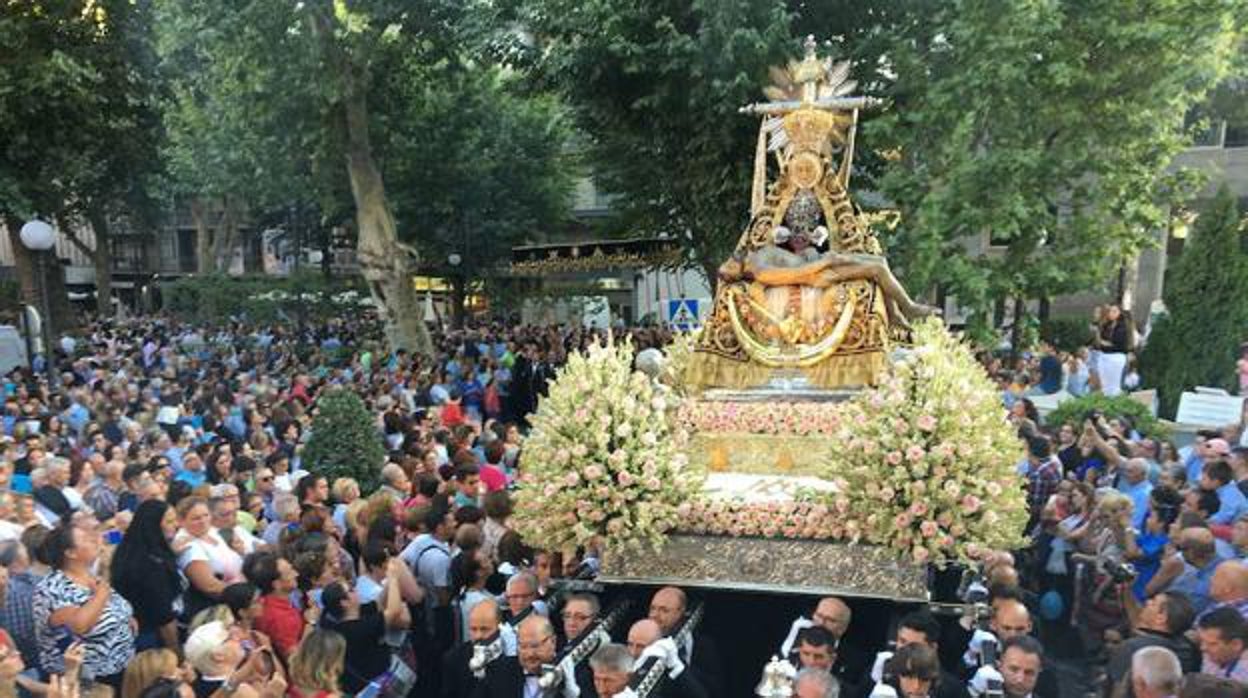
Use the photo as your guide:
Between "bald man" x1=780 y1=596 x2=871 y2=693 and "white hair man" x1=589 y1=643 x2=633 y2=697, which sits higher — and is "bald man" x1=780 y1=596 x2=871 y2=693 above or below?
below

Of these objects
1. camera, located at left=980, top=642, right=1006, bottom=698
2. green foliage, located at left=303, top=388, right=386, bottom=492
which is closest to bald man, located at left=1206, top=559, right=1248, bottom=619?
camera, located at left=980, top=642, right=1006, bottom=698

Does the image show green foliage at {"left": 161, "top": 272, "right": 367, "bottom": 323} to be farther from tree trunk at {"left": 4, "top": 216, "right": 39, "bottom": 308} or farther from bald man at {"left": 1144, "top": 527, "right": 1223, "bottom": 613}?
bald man at {"left": 1144, "top": 527, "right": 1223, "bottom": 613}

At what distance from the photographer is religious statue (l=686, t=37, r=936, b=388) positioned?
9555 millimetres

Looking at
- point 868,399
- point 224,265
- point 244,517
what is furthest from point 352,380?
point 224,265

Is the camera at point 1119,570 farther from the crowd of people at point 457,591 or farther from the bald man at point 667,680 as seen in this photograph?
the bald man at point 667,680

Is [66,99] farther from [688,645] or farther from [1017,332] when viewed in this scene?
[688,645]

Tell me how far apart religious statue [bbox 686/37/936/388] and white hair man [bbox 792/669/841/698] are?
506 centimetres

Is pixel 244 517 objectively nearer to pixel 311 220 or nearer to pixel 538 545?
pixel 538 545

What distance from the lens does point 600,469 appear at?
680cm

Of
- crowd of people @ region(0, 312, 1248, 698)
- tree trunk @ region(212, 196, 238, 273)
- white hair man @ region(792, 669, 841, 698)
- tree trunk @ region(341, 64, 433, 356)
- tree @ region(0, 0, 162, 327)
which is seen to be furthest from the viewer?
tree trunk @ region(212, 196, 238, 273)

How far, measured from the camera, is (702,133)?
16.7m

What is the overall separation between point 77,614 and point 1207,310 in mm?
17001

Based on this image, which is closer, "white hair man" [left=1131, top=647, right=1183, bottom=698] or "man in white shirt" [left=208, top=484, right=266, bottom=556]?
"white hair man" [left=1131, top=647, right=1183, bottom=698]

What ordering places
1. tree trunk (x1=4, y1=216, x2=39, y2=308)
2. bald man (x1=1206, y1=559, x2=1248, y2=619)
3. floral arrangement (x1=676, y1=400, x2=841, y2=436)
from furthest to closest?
tree trunk (x1=4, y1=216, x2=39, y2=308)
floral arrangement (x1=676, y1=400, x2=841, y2=436)
bald man (x1=1206, y1=559, x2=1248, y2=619)
